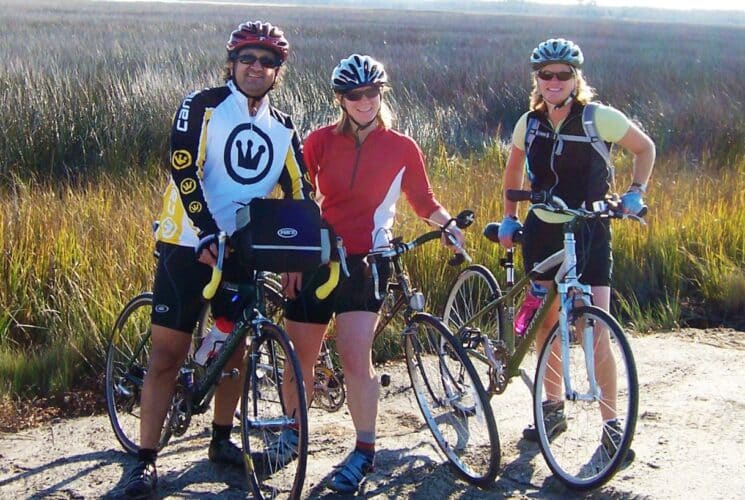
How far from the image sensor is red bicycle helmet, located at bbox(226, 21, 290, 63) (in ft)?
13.2

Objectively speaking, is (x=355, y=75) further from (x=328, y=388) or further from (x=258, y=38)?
(x=328, y=388)

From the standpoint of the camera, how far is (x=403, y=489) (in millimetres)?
4250

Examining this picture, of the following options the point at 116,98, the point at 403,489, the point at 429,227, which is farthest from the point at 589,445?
the point at 116,98

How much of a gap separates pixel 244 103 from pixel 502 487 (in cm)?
195

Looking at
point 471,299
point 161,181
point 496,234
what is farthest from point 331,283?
point 161,181

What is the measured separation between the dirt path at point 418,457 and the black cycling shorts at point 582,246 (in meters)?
0.83

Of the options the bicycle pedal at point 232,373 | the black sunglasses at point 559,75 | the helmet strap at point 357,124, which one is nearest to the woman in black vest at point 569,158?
the black sunglasses at point 559,75

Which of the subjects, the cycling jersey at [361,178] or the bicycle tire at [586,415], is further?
the cycling jersey at [361,178]

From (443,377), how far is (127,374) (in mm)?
1497

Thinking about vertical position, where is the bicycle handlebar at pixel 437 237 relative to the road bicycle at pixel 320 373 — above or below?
above

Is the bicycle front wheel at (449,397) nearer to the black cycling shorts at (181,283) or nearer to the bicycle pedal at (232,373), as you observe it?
the bicycle pedal at (232,373)

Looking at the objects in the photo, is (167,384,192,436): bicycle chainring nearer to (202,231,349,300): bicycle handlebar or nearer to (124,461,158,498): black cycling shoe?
(124,461,158,498): black cycling shoe

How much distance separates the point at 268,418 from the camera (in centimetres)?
398

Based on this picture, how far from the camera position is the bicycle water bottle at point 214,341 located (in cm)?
417
